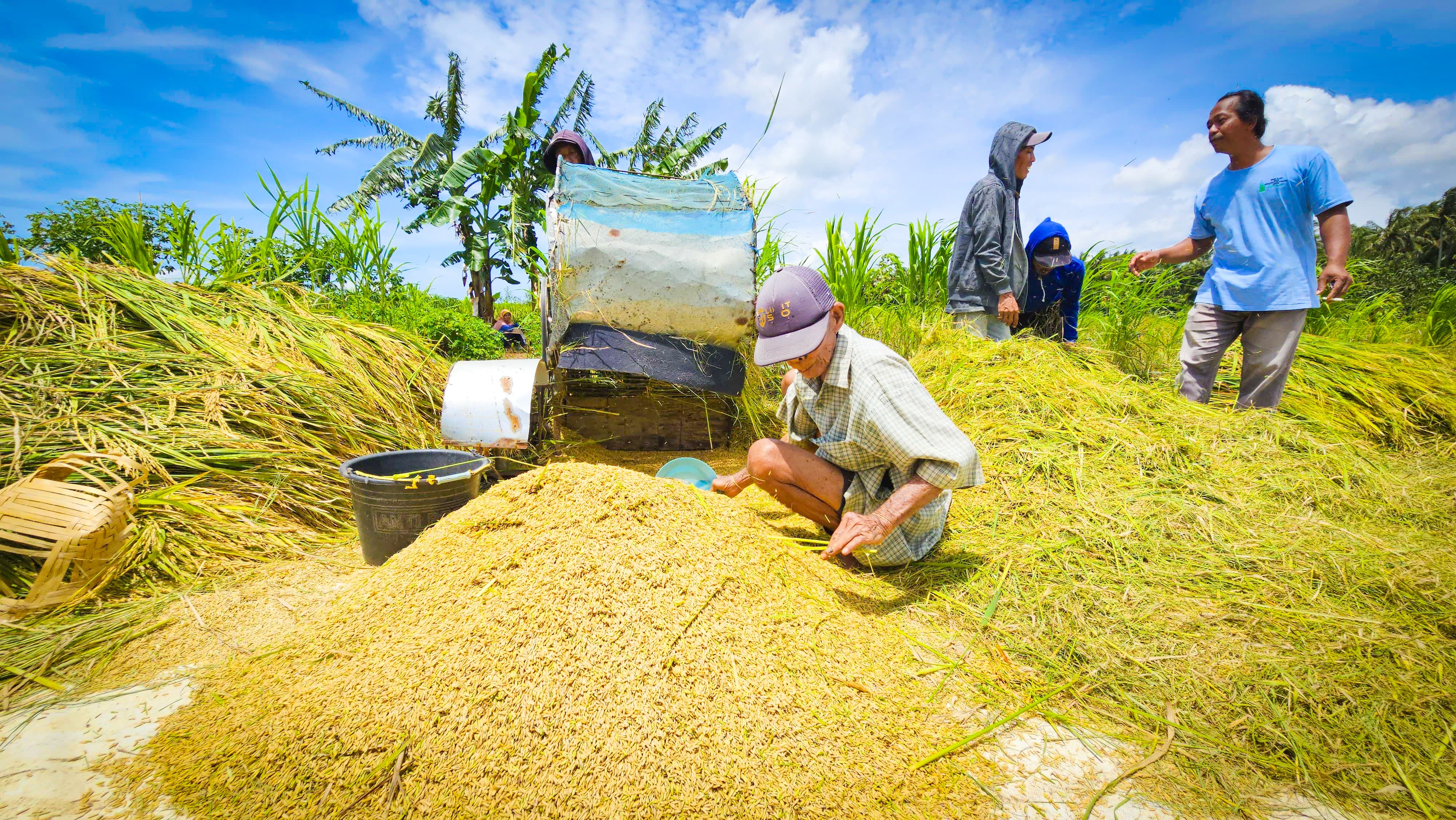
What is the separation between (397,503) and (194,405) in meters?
1.18

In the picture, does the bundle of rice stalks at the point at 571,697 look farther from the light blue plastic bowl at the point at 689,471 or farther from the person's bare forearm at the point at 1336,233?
the person's bare forearm at the point at 1336,233

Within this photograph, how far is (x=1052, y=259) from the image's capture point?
3.25 metres

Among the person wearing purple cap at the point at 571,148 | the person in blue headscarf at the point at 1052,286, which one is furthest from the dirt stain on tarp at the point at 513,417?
the person in blue headscarf at the point at 1052,286

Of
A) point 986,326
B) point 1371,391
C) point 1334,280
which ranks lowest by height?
point 1371,391

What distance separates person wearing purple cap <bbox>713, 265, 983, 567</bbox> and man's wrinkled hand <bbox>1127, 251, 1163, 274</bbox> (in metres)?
1.96

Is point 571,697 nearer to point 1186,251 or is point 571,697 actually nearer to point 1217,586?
point 1217,586

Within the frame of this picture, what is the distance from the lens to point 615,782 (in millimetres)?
1017

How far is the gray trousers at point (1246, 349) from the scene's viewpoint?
244 cm

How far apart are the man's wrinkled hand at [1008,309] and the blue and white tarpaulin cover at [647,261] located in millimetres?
1358

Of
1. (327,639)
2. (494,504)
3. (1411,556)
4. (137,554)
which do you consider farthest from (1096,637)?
(137,554)

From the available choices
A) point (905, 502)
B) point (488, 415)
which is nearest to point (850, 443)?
point (905, 502)

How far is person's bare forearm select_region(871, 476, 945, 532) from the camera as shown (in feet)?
4.80

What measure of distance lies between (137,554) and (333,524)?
571 mm

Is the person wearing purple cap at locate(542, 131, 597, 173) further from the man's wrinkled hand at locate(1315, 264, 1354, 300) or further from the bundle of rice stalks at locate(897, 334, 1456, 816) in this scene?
the man's wrinkled hand at locate(1315, 264, 1354, 300)
